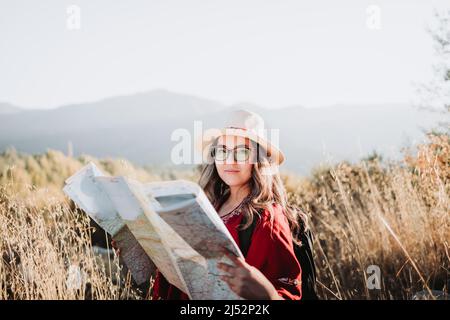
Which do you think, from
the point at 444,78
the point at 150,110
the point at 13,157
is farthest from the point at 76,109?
the point at 444,78

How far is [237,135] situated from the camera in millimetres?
2176

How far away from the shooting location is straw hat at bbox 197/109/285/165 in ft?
7.14

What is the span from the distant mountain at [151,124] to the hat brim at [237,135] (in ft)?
54.1

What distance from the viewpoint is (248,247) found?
195 cm

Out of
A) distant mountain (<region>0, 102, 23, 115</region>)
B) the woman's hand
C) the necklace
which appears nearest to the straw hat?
the necklace

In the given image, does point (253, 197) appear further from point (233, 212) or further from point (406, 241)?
point (406, 241)

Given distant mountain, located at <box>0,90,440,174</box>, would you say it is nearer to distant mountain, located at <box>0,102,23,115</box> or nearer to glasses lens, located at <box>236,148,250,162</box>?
distant mountain, located at <box>0,102,23,115</box>

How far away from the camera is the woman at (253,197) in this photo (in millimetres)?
1843

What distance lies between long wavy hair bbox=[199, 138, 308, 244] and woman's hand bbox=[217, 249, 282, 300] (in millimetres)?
473

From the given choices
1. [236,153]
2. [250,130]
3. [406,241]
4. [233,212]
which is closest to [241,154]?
[236,153]

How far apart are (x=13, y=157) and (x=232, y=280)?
974 cm

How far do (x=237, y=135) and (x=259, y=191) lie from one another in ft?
0.97
